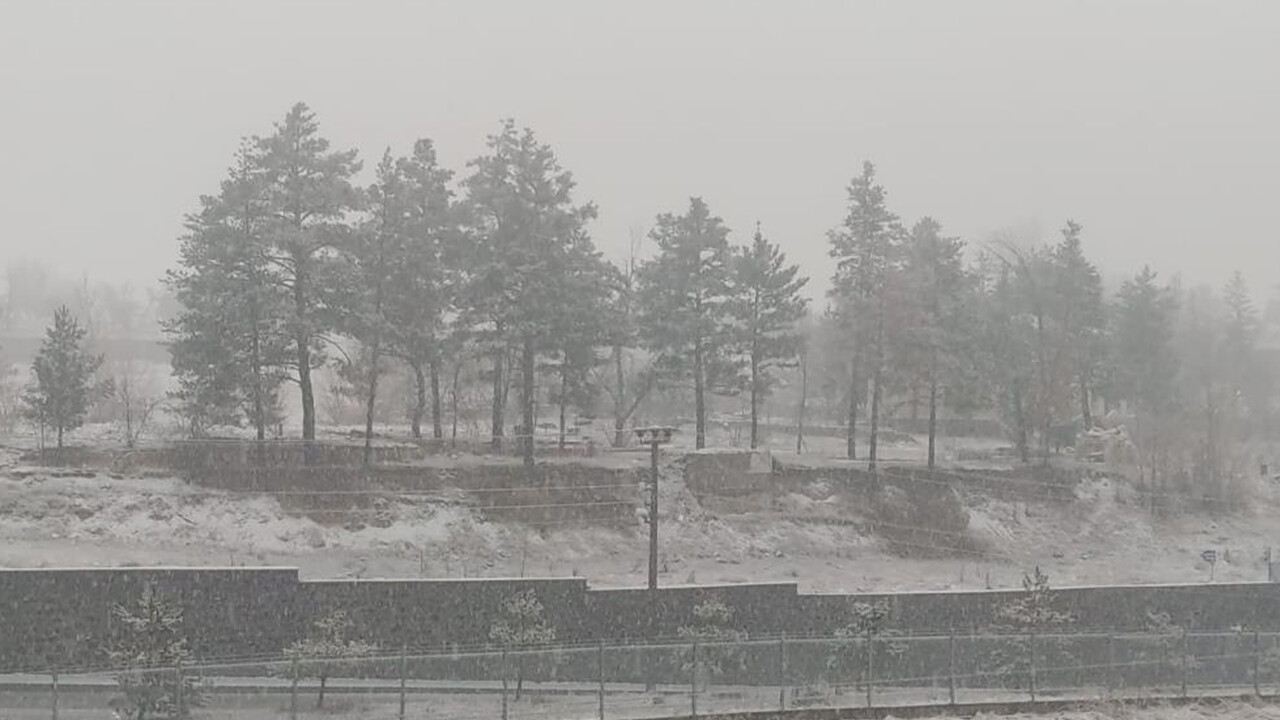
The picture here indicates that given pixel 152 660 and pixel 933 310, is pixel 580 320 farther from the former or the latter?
pixel 152 660

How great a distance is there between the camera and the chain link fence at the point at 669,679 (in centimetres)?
2011

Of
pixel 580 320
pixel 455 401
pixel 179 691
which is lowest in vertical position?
pixel 179 691

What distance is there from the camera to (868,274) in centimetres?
4281

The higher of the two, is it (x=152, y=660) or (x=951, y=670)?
(x=152, y=660)

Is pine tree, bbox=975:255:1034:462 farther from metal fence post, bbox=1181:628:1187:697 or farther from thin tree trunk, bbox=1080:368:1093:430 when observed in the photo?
metal fence post, bbox=1181:628:1187:697

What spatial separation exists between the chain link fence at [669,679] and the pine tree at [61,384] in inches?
492

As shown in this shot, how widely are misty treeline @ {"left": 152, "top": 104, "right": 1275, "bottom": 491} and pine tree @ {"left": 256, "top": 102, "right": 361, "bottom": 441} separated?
0.07 metres

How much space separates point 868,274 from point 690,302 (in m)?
6.66

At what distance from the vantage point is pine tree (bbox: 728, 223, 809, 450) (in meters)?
43.1

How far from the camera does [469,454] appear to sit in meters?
38.3

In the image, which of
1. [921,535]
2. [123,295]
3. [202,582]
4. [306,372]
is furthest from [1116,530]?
[123,295]

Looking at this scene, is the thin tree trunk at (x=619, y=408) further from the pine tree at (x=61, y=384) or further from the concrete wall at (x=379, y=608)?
the pine tree at (x=61, y=384)

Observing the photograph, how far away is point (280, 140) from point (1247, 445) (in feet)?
157

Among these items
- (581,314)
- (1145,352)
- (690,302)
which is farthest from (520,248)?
(1145,352)
